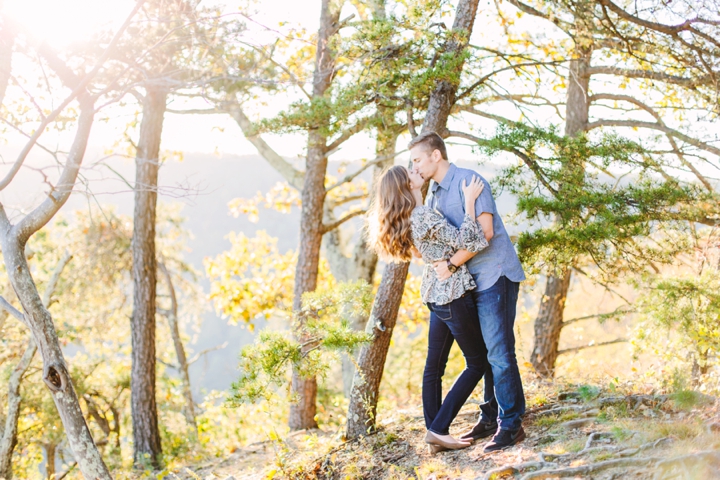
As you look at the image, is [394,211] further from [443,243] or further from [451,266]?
[451,266]

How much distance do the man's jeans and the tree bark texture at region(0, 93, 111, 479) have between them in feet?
9.36

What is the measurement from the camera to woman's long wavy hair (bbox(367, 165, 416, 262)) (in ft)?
10.6

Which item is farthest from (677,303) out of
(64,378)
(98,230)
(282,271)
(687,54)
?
(282,271)

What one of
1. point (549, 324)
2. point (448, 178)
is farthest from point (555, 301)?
point (448, 178)

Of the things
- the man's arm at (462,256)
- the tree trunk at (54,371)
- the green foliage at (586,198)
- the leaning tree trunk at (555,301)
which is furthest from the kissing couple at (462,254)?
the leaning tree trunk at (555,301)

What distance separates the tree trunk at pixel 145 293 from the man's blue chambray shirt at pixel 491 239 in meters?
5.00

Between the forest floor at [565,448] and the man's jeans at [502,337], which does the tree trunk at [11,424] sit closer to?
the forest floor at [565,448]

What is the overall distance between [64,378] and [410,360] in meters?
10.2

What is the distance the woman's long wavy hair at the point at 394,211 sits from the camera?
3221 millimetres

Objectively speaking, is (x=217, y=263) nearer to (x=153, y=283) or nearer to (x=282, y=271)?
(x=282, y=271)

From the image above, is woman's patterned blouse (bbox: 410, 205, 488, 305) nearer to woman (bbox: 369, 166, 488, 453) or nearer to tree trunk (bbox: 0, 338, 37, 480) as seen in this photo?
woman (bbox: 369, 166, 488, 453)

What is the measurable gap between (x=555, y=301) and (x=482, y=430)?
13.7 feet

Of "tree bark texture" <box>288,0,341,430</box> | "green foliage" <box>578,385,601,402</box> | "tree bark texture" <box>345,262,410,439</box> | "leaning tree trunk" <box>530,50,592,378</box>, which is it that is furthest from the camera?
"leaning tree trunk" <box>530,50,592,378</box>

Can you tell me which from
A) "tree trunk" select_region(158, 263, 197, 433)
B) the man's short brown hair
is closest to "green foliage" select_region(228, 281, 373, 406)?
the man's short brown hair
